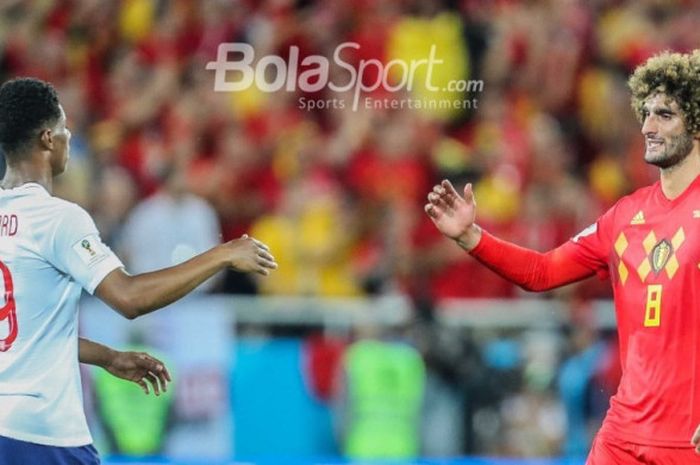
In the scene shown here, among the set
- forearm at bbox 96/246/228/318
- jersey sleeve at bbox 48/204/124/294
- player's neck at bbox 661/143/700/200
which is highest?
player's neck at bbox 661/143/700/200

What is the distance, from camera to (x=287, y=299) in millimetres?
8719

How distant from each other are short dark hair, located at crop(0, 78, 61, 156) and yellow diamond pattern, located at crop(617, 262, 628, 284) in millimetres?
1943

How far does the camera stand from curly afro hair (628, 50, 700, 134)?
501 centimetres

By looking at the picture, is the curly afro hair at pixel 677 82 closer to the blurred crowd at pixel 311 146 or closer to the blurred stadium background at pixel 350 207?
the blurred stadium background at pixel 350 207

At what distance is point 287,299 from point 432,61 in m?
1.63

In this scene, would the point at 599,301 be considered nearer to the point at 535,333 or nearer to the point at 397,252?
the point at 535,333

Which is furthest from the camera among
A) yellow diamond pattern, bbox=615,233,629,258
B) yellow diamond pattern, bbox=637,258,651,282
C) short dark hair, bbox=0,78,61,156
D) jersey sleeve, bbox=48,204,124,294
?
yellow diamond pattern, bbox=615,233,629,258

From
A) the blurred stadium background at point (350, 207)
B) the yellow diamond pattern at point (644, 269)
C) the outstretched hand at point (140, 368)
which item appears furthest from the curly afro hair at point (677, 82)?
the blurred stadium background at point (350, 207)

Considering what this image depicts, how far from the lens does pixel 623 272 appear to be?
5059mm

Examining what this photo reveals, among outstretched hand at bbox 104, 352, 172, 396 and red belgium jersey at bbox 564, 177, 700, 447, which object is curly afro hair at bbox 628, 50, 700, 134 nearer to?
red belgium jersey at bbox 564, 177, 700, 447

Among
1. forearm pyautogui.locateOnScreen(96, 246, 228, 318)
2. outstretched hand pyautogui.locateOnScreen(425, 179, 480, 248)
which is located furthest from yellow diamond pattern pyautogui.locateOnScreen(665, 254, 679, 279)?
forearm pyautogui.locateOnScreen(96, 246, 228, 318)

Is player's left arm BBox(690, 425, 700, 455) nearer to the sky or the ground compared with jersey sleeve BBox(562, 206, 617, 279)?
nearer to the ground

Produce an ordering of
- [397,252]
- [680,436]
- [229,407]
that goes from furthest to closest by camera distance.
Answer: [397,252] < [229,407] < [680,436]

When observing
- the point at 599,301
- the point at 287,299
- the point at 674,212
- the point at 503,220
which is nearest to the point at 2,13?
the point at 287,299
